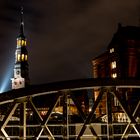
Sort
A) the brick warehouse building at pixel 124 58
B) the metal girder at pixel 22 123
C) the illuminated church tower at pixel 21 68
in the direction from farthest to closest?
the illuminated church tower at pixel 21 68 < the brick warehouse building at pixel 124 58 < the metal girder at pixel 22 123

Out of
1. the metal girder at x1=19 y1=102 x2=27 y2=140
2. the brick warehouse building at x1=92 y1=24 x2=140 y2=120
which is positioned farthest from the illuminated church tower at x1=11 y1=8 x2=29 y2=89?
the metal girder at x1=19 y1=102 x2=27 y2=140

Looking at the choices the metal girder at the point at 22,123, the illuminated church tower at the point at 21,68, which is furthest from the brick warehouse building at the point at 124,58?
A: the metal girder at the point at 22,123

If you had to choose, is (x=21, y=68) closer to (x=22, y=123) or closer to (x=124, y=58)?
(x=124, y=58)

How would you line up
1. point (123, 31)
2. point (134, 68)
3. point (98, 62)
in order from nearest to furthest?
point (134, 68)
point (123, 31)
point (98, 62)

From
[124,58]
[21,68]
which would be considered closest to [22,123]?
[124,58]

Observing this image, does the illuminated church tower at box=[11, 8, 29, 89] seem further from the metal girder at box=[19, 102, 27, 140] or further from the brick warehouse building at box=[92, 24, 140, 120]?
the metal girder at box=[19, 102, 27, 140]

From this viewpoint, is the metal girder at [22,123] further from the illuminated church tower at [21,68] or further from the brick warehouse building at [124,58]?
the illuminated church tower at [21,68]

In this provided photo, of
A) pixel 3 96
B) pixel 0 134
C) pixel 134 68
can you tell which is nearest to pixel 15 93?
pixel 3 96

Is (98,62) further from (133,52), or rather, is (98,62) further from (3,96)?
(3,96)

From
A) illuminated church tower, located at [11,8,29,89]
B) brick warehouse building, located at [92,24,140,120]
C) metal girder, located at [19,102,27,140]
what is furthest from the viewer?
illuminated church tower, located at [11,8,29,89]

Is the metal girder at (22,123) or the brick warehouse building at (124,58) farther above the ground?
the brick warehouse building at (124,58)

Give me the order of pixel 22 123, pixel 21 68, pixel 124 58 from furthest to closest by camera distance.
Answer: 1. pixel 21 68
2. pixel 124 58
3. pixel 22 123

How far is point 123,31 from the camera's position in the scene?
97.4 metres

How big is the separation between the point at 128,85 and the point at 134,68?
224 feet
